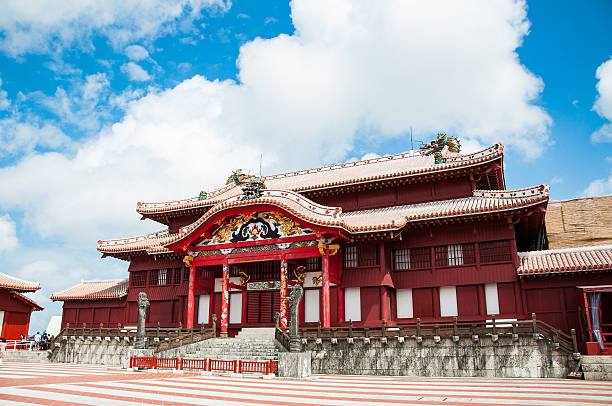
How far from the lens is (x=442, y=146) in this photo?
91.8 ft

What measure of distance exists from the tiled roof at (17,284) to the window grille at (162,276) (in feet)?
33.1

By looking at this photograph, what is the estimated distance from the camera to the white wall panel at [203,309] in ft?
90.3

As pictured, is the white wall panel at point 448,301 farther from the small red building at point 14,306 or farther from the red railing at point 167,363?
the small red building at point 14,306

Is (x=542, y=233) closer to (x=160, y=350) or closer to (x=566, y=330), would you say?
(x=566, y=330)

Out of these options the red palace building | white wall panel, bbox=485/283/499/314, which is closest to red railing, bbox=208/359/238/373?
the red palace building

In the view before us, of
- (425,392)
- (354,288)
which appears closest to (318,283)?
(354,288)

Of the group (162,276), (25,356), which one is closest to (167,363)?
(162,276)

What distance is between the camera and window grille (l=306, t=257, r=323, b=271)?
81.5 feet

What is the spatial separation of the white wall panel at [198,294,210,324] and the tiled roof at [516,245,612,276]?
16632 millimetres

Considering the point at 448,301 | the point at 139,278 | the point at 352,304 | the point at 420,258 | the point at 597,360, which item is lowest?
the point at 597,360

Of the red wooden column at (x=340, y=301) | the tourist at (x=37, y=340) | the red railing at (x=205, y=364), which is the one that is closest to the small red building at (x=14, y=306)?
the tourist at (x=37, y=340)

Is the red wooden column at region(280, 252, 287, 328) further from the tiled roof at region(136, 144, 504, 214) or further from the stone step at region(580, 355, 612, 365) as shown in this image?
the stone step at region(580, 355, 612, 365)

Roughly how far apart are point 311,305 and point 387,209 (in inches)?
261

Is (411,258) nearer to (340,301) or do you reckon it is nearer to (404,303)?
(404,303)
